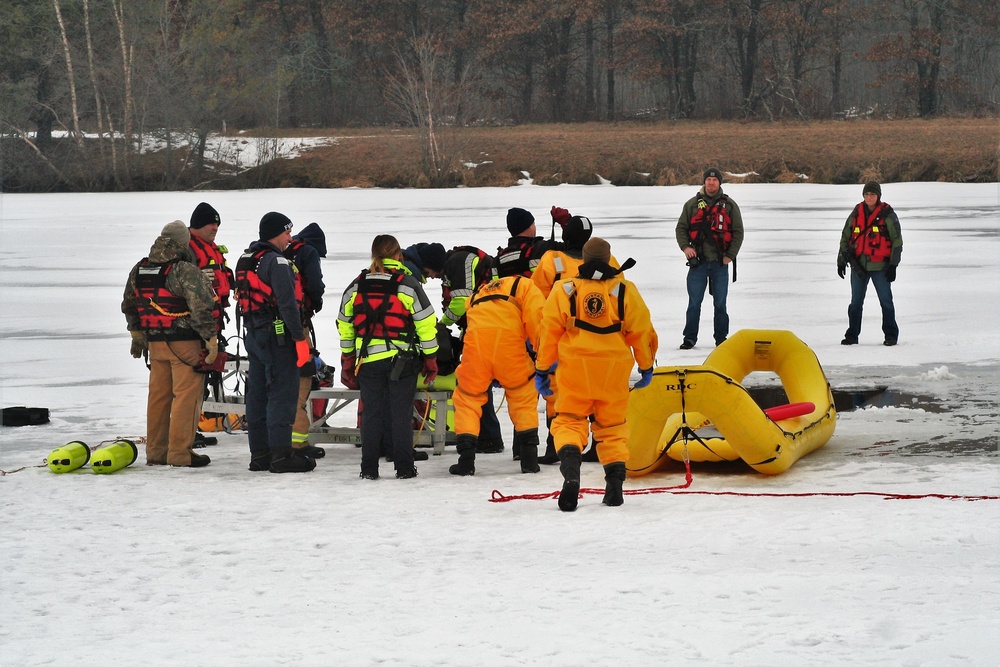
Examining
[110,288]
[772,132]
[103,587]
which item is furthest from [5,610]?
[772,132]

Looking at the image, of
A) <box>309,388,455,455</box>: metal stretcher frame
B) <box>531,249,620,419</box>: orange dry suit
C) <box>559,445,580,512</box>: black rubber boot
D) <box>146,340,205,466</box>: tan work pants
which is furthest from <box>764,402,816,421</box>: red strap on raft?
<box>146,340,205,466</box>: tan work pants

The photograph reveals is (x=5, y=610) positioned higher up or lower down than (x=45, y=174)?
lower down

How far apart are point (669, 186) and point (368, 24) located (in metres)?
24.2

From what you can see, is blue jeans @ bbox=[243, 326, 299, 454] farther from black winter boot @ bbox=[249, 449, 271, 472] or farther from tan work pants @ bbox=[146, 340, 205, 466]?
tan work pants @ bbox=[146, 340, 205, 466]

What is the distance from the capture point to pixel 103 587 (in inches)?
210

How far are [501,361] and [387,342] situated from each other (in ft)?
2.25

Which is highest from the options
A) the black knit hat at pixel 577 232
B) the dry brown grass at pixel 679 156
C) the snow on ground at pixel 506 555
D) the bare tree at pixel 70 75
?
the bare tree at pixel 70 75

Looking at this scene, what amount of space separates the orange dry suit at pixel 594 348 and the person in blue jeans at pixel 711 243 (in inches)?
218

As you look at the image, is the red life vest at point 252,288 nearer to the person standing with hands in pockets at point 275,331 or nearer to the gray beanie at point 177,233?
the person standing with hands in pockets at point 275,331

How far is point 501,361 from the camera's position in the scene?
746 centimetres

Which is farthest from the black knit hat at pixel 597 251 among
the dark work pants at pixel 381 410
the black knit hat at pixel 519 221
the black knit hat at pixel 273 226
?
the black knit hat at pixel 273 226

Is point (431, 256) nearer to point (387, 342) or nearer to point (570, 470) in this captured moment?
point (387, 342)

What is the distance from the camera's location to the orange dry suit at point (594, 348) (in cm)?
651

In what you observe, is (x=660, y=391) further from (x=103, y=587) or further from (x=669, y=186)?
(x=669, y=186)
